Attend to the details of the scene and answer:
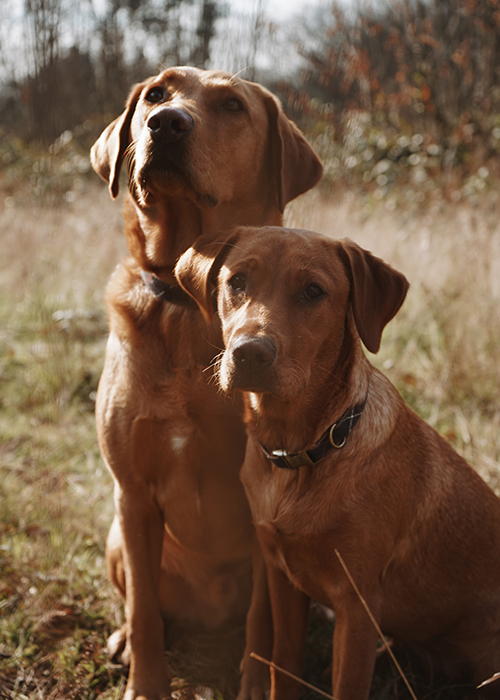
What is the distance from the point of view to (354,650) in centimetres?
191

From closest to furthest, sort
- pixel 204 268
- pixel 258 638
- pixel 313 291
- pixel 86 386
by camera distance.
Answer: pixel 313 291, pixel 204 268, pixel 258 638, pixel 86 386

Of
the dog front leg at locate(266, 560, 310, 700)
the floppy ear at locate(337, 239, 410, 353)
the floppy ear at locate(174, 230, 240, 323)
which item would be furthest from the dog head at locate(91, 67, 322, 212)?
the dog front leg at locate(266, 560, 310, 700)

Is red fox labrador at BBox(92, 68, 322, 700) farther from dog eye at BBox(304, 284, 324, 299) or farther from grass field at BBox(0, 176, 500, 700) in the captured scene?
dog eye at BBox(304, 284, 324, 299)

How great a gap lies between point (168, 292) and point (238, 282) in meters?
0.39

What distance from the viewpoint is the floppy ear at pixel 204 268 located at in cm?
217

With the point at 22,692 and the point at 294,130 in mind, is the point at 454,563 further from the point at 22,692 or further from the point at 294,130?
the point at 294,130

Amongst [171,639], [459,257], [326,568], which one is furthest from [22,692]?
[459,257]

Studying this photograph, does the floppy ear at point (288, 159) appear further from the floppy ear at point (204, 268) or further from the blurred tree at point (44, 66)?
the blurred tree at point (44, 66)

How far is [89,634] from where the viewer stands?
269 cm

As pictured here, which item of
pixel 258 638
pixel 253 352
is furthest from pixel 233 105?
pixel 258 638

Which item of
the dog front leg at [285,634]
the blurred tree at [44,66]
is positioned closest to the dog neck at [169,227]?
the dog front leg at [285,634]

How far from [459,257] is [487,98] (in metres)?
5.19

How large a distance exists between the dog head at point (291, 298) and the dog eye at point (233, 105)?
0.60m

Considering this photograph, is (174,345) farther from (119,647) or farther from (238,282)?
(119,647)
